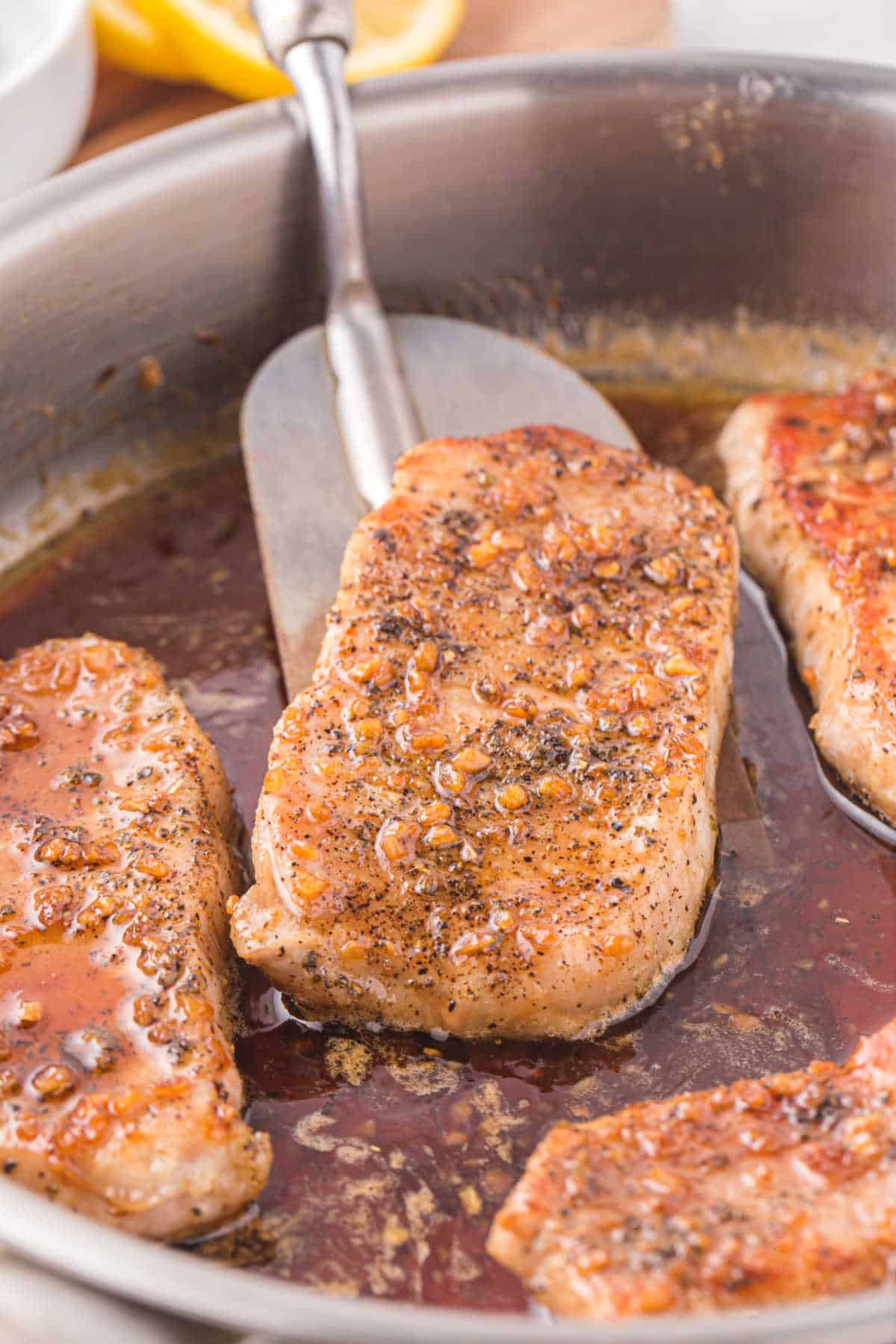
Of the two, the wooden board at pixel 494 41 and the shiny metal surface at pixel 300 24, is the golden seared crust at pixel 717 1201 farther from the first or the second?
the wooden board at pixel 494 41

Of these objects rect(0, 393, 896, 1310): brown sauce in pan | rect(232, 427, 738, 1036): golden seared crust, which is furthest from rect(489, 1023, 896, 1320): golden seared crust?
rect(232, 427, 738, 1036): golden seared crust

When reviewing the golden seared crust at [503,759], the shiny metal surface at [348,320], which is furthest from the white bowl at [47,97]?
the golden seared crust at [503,759]

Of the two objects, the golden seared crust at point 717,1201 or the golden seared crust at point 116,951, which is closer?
the golden seared crust at point 717,1201

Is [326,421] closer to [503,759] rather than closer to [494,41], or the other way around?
[503,759]

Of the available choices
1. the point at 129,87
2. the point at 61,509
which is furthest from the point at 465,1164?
the point at 129,87

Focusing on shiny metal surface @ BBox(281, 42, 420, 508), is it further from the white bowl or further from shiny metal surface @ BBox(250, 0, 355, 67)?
the white bowl
